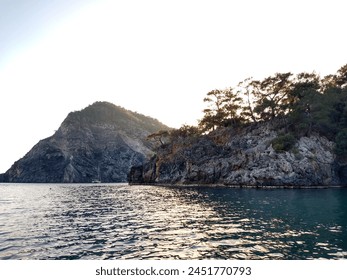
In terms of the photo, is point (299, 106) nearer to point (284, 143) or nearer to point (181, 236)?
point (284, 143)

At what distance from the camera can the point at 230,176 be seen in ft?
262

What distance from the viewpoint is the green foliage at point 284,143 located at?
229ft

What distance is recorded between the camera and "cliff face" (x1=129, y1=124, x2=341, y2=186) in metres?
66.8

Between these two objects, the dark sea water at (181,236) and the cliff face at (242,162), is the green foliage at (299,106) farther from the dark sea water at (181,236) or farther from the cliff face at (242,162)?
the dark sea water at (181,236)

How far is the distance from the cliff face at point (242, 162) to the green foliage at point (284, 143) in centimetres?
115

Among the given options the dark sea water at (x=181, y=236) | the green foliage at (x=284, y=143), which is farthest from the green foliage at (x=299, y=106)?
the dark sea water at (x=181, y=236)

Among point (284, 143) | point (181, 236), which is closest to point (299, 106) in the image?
point (284, 143)

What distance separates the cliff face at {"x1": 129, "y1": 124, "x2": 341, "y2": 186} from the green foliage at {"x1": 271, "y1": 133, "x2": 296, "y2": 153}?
1.15m

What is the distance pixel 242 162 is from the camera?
258 ft

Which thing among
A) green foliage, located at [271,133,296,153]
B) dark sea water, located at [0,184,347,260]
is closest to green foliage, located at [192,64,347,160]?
green foliage, located at [271,133,296,153]

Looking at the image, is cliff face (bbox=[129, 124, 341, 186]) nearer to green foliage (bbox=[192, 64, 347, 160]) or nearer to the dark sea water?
green foliage (bbox=[192, 64, 347, 160])

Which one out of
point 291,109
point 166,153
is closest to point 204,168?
point 166,153
